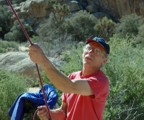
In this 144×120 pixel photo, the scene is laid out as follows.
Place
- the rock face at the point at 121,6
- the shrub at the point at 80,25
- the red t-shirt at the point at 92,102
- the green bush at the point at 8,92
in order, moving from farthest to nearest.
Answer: the rock face at the point at 121,6
the shrub at the point at 80,25
the green bush at the point at 8,92
the red t-shirt at the point at 92,102

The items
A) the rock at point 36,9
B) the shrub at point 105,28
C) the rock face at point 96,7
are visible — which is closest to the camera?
the shrub at point 105,28

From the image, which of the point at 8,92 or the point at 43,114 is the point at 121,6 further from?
the point at 43,114

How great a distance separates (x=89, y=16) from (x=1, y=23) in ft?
29.4

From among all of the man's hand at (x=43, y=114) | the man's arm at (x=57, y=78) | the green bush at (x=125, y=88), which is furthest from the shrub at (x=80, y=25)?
the man's arm at (x=57, y=78)

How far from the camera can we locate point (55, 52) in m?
24.3

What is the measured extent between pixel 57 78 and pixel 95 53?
46 centimetres

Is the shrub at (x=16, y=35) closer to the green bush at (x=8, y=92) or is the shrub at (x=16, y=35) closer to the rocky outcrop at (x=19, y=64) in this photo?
the rocky outcrop at (x=19, y=64)

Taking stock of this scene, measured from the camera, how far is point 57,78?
2500 millimetres

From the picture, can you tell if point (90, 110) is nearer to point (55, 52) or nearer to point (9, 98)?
point (9, 98)

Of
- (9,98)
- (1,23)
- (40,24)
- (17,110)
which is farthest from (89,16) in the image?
(17,110)

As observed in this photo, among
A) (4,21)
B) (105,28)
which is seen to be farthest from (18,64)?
(4,21)

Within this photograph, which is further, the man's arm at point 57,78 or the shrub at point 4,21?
the shrub at point 4,21

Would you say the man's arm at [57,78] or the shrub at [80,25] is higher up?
the man's arm at [57,78]

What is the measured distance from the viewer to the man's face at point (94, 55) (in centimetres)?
283
